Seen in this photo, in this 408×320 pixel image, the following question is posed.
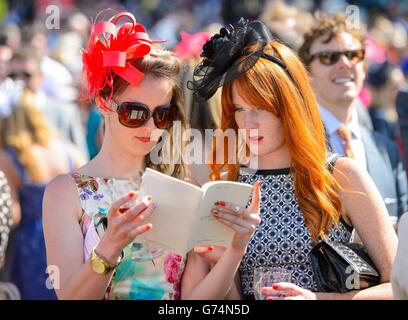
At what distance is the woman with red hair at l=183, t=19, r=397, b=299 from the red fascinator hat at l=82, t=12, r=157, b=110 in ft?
0.91

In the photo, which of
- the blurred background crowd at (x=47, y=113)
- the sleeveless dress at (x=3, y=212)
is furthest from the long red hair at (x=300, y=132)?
the sleeveless dress at (x=3, y=212)

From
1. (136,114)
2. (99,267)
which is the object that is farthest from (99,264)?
(136,114)

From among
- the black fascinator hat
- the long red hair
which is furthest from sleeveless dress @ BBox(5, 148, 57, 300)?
the long red hair

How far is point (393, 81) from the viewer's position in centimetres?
1158

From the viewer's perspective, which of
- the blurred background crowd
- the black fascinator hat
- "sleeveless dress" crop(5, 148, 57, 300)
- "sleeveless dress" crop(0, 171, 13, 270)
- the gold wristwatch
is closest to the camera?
the gold wristwatch

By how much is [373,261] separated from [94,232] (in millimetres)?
1100

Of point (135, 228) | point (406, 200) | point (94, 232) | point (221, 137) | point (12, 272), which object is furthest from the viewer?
point (12, 272)

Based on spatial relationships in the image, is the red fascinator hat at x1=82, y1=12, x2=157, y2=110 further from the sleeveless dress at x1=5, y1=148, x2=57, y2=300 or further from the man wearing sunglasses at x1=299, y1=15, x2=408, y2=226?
the sleeveless dress at x1=5, y1=148, x2=57, y2=300

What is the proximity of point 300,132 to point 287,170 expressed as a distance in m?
0.20

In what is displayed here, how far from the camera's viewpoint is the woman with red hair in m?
3.94

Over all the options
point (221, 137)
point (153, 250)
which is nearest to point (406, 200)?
point (221, 137)

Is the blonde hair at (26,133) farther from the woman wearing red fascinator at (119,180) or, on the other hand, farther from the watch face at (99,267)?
the watch face at (99,267)

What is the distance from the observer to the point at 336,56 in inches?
238
